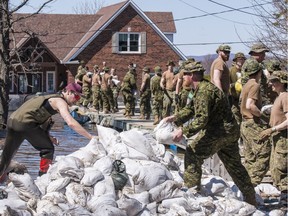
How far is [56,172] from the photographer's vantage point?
7.87 m

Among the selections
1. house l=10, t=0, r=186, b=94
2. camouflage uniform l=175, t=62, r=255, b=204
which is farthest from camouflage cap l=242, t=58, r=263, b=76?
house l=10, t=0, r=186, b=94

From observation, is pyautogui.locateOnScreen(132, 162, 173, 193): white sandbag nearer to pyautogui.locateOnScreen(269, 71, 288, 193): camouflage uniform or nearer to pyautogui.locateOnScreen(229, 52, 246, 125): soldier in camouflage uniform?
pyautogui.locateOnScreen(269, 71, 288, 193): camouflage uniform

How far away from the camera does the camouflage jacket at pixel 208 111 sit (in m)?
8.05

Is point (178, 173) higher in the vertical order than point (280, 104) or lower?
lower

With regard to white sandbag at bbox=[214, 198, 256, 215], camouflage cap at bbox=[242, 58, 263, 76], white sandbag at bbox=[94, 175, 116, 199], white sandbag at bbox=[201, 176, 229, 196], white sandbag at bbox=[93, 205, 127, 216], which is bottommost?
white sandbag at bbox=[214, 198, 256, 215]

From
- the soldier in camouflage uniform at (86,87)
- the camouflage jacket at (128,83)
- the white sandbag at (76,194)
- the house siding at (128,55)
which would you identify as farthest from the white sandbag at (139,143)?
the house siding at (128,55)

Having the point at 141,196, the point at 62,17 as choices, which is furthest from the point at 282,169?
the point at 62,17

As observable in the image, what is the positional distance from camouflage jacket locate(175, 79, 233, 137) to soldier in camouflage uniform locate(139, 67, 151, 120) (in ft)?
47.9

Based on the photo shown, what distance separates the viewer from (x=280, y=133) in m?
9.00

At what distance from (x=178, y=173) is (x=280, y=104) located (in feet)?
4.70

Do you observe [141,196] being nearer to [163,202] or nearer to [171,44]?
[163,202]

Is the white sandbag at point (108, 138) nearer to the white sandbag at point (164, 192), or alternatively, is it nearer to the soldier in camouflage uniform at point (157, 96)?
the white sandbag at point (164, 192)

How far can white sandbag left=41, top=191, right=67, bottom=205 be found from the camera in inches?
288

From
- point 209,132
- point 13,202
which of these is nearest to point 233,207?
point 209,132
